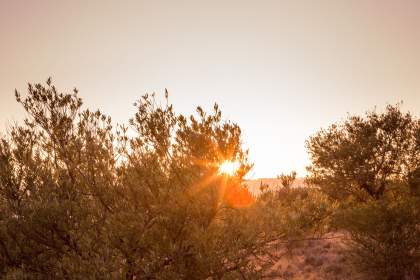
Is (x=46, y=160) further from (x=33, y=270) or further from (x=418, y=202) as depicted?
(x=418, y=202)

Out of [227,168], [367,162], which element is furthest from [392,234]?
[227,168]

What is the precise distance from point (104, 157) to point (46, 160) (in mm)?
1936

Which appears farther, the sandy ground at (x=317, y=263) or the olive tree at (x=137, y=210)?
the sandy ground at (x=317, y=263)

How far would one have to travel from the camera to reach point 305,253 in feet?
104

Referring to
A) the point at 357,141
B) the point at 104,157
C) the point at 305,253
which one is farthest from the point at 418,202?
the point at 104,157

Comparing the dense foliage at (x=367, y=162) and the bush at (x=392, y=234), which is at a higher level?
the dense foliage at (x=367, y=162)

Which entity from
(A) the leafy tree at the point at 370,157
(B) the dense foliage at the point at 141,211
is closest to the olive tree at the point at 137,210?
(B) the dense foliage at the point at 141,211

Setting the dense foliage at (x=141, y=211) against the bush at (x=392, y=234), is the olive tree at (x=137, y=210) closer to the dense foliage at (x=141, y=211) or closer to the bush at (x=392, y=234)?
the dense foliage at (x=141, y=211)

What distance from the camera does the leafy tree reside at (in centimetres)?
2802

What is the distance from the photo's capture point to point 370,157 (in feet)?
92.3

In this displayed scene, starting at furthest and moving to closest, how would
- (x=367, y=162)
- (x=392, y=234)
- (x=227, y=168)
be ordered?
(x=367, y=162) → (x=392, y=234) → (x=227, y=168)

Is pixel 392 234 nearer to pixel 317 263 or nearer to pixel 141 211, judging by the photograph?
pixel 317 263

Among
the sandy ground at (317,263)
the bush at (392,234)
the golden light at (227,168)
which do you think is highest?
the golden light at (227,168)

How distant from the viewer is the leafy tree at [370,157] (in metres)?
28.0
